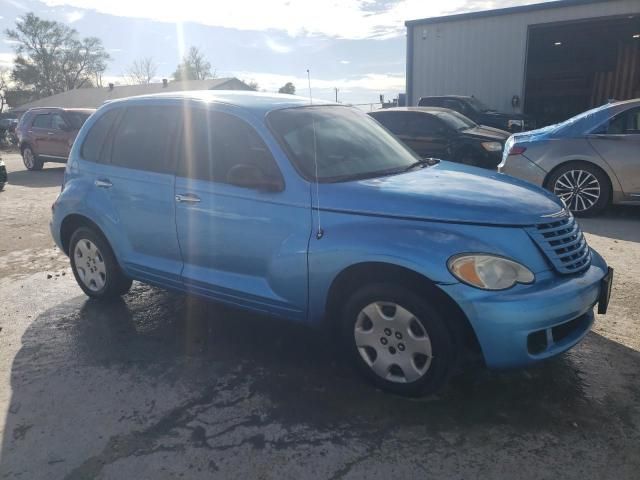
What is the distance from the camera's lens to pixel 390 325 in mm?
2934

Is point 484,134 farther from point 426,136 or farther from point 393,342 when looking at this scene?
point 393,342

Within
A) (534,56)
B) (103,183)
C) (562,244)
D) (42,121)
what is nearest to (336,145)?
(562,244)

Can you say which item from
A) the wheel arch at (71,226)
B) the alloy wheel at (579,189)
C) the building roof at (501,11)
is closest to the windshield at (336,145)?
the wheel arch at (71,226)

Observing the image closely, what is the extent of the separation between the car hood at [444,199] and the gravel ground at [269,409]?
1.05 metres

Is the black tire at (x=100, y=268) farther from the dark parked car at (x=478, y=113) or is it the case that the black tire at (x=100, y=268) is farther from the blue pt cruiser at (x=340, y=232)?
the dark parked car at (x=478, y=113)

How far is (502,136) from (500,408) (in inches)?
357

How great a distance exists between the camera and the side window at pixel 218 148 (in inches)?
137

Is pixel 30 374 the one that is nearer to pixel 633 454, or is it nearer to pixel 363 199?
pixel 363 199

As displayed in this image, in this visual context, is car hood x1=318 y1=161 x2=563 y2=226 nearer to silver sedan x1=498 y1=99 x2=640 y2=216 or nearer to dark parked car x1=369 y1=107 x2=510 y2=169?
silver sedan x1=498 y1=99 x2=640 y2=216

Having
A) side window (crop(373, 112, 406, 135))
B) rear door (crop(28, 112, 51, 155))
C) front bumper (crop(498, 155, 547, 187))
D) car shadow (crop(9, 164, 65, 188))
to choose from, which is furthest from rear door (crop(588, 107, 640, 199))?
rear door (crop(28, 112, 51, 155))

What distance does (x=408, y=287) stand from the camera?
9.34ft

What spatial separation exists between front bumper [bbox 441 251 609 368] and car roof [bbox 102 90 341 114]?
1.85 metres

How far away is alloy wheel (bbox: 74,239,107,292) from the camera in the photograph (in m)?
4.50

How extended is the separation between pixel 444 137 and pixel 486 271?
26.6ft
